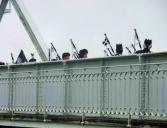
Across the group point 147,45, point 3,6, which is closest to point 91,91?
point 147,45

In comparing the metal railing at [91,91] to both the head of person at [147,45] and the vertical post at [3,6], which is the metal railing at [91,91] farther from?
the vertical post at [3,6]

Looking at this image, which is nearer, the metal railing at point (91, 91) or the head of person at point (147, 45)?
the metal railing at point (91, 91)

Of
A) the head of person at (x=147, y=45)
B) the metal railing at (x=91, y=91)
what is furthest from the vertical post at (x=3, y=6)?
the head of person at (x=147, y=45)

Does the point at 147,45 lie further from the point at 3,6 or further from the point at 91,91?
the point at 3,6

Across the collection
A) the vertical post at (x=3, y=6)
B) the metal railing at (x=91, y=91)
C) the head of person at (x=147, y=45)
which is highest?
the vertical post at (x=3, y=6)

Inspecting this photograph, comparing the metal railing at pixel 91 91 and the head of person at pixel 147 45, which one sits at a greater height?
the head of person at pixel 147 45

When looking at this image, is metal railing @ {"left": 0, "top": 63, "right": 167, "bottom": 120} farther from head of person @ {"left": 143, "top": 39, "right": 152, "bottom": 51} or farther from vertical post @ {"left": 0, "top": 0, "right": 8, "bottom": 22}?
vertical post @ {"left": 0, "top": 0, "right": 8, "bottom": 22}

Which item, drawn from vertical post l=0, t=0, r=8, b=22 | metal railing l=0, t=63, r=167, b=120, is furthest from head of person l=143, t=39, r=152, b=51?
vertical post l=0, t=0, r=8, b=22

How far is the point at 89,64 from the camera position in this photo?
11867mm

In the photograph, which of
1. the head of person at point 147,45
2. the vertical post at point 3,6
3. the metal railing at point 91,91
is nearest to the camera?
the metal railing at point 91,91

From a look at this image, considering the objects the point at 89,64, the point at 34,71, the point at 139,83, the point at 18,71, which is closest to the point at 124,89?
the point at 139,83

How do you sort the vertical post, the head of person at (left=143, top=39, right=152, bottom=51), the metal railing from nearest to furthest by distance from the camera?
the metal railing → the head of person at (left=143, top=39, right=152, bottom=51) → the vertical post

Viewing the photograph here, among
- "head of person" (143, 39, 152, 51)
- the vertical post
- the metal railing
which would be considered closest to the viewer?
the metal railing

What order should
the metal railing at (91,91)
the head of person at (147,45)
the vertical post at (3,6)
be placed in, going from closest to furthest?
the metal railing at (91,91), the head of person at (147,45), the vertical post at (3,6)
